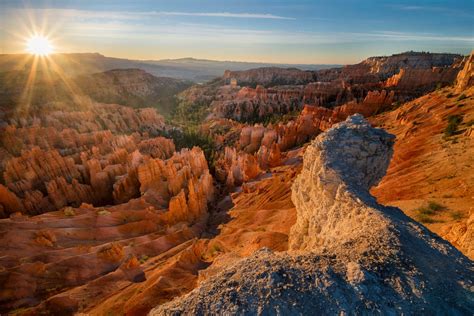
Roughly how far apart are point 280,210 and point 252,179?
36.9 feet

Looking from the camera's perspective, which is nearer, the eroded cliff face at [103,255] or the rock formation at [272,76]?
the eroded cliff face at [103,255]

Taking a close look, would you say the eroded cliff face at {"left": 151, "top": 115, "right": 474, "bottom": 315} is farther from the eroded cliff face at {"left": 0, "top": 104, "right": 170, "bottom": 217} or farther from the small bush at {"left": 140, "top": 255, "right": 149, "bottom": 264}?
the eroded cliff face at {"left": 0, "top": 104, "right": 170, "bottom": 217}

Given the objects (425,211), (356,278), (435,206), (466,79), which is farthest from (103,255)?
(466,79)

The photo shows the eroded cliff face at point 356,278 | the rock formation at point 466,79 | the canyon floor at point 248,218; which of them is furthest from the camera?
the rock formation at point 466,79

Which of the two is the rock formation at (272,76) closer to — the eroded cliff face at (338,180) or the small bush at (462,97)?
the small bush at (462,97)

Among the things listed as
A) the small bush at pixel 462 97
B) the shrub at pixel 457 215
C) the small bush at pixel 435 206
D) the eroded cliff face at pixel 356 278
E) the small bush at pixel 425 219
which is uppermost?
the small bush at pixel 462 97

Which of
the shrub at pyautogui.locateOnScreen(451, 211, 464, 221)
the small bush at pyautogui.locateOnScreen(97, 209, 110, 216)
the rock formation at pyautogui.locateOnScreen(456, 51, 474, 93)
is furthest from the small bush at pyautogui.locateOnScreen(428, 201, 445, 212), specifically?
the rock formation at pyautogui.locateOnScreen(456, 51, 474, 93)

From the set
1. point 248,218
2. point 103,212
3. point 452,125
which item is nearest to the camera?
point 452,125

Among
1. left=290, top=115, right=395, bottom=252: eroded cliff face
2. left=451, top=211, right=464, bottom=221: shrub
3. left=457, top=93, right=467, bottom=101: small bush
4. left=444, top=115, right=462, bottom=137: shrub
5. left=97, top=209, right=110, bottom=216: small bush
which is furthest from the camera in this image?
left=457, top=93, right=467, bottom=101: small bush

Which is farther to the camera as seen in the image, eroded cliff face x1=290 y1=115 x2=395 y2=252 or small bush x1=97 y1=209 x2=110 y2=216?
small bush x1=97 y1=209 x2=110 y2=216

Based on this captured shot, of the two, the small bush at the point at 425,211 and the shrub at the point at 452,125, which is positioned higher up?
the shrub at the point at 452,125

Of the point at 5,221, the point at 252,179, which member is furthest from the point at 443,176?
the point at 5,221

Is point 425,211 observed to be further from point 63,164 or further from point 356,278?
point 63,164

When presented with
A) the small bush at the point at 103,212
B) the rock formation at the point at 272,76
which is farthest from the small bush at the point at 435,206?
the rock formation at the point at 272,76
